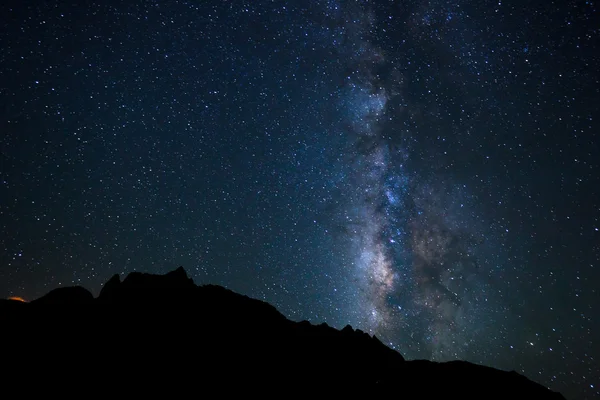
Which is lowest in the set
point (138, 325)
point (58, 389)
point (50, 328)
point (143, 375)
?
point (58, 389)

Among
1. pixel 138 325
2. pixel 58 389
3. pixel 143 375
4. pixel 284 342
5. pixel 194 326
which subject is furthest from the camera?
pixel 284 342

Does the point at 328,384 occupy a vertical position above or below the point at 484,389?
below

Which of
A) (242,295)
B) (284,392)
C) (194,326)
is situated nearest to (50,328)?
(194,326)

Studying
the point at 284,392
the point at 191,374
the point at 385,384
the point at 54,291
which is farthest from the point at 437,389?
the point at 54,291

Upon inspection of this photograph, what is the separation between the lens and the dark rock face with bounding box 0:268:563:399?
37.1 feet

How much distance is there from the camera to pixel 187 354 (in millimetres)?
12984

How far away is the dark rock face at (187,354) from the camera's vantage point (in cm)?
1132

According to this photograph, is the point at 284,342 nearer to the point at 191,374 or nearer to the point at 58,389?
the point at 191,374

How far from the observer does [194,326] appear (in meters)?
14.4

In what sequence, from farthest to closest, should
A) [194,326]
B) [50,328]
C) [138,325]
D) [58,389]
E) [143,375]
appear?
[194,326], [138,325], [50,328], [143,375], [58,389]

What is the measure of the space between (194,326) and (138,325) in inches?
98.0

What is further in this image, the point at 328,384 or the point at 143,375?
the point at 328,384

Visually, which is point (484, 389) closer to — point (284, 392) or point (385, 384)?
Result: point (385, 384)

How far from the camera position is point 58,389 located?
10.5 meters
